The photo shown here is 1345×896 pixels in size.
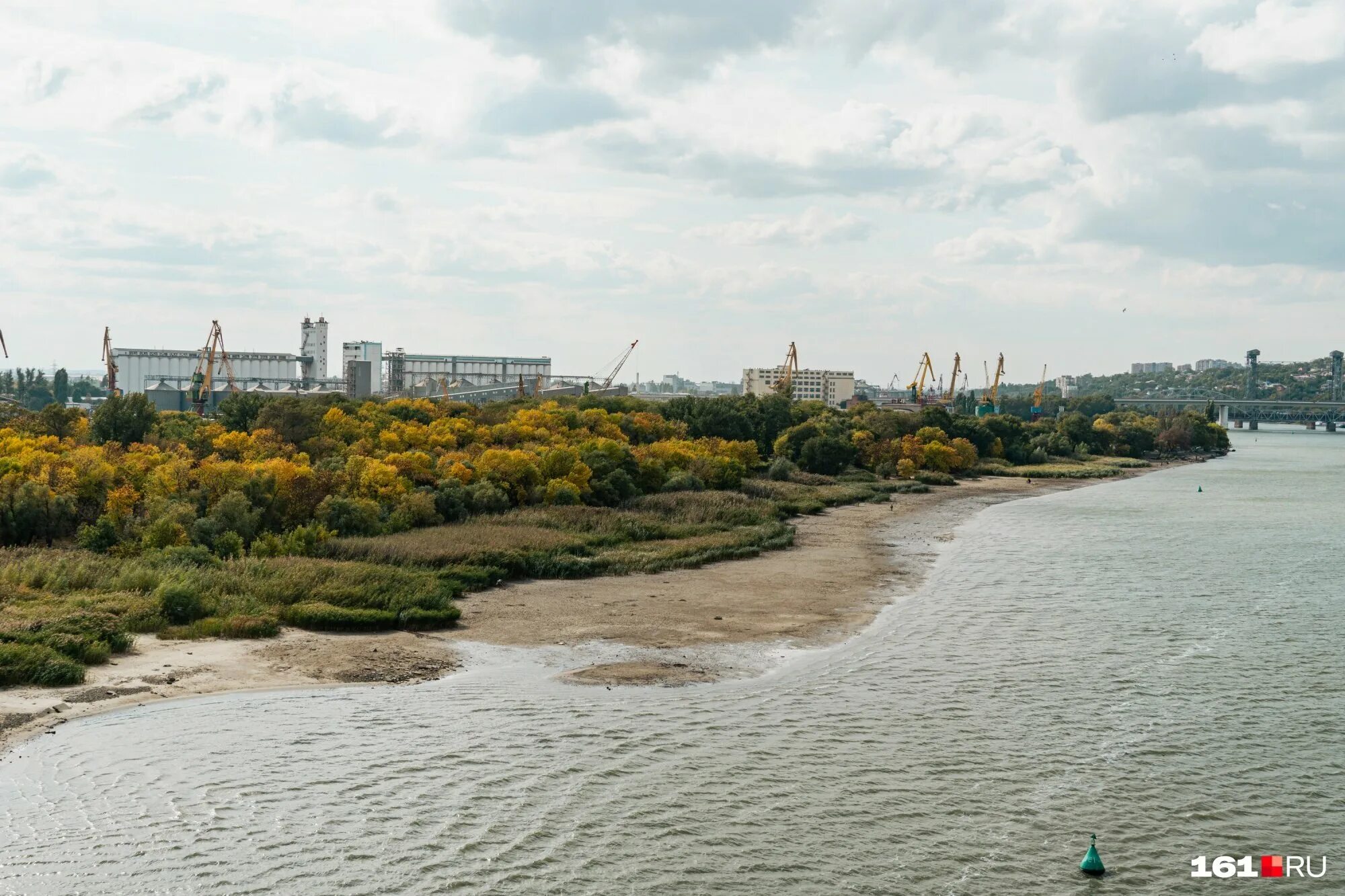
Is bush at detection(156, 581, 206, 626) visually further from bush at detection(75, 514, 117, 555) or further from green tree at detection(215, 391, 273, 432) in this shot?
green tree at detection(215, 391, 273, 432)

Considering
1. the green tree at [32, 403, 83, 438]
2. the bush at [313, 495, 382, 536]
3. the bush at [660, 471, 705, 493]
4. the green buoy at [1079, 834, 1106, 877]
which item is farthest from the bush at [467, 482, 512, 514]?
the green buoy at [1079, 834, 1106, 877]

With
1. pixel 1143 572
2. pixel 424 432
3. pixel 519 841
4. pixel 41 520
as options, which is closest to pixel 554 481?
pixel 424 432

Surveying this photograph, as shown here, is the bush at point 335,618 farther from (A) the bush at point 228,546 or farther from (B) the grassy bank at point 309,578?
(A) the bush at point 228,546

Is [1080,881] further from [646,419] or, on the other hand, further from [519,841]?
[646,419]

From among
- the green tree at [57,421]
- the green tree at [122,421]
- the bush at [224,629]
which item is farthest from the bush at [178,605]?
the green tree at [57,421]

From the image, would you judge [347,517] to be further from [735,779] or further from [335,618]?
[735,779]

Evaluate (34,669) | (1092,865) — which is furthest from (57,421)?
(1092,865)

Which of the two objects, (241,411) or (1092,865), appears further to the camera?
(241,411)
